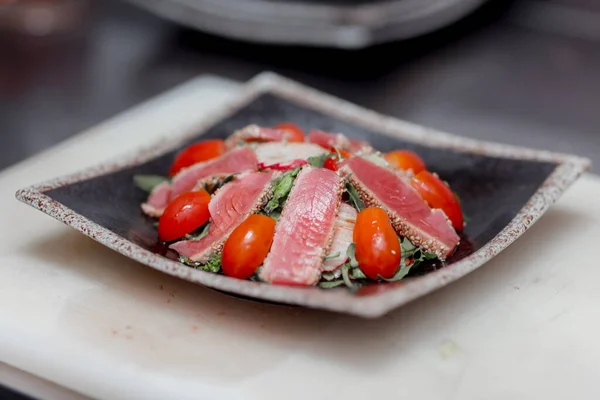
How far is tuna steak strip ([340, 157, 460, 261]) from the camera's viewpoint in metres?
2.05

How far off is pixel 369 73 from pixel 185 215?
2.11m

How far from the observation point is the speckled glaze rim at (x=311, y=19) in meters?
3.68

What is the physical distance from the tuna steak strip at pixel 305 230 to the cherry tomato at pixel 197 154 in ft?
1.62

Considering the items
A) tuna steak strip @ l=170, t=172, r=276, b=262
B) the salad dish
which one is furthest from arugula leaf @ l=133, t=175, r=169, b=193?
tuna steak strip @ l=170, t=172, r=276, b=262

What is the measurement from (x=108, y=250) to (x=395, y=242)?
0.86 m

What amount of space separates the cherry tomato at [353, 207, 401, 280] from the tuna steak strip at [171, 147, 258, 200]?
1.46ft

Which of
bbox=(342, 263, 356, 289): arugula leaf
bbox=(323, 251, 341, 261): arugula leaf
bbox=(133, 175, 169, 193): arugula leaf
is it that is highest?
bbox=(133, 175, 169, 193): arugula leaf

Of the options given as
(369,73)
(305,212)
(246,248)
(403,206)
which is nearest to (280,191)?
(305,212)

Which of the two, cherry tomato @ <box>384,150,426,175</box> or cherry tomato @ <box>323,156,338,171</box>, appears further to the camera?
cherry tomato @ <box>384,150,426,175</box>

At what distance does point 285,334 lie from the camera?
1.88 metres

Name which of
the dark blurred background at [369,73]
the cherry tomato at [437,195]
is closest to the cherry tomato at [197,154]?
the cherry tomato at [437,195]

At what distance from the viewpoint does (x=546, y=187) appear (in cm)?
224

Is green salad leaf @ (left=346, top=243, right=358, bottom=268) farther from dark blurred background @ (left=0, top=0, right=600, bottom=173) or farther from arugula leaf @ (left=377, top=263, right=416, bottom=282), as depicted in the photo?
dark blurred background @ (left=0, top=0, right=600, bottom=173)

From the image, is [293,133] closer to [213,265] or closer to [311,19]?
[213,265]
